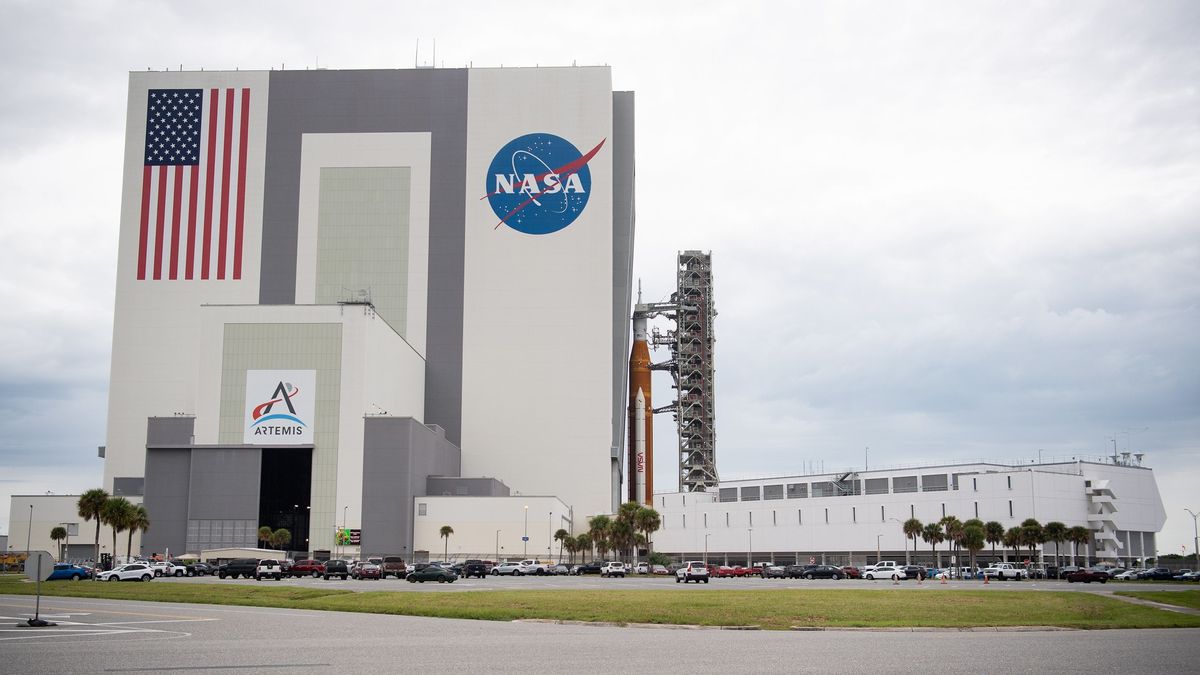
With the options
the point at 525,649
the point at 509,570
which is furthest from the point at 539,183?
the point at 525,649

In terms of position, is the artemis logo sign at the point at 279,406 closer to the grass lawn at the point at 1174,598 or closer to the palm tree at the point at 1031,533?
the grass lawn at the point at 1174,598

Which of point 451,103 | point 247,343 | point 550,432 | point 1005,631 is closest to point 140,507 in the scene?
point 247,343

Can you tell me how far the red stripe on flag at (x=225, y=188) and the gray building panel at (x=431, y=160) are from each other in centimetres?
403

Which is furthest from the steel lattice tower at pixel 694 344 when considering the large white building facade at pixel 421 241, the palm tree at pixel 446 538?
the palm tree at pixel 446 538

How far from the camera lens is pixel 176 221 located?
11781cm

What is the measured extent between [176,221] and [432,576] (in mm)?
68446

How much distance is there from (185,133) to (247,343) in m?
34.4

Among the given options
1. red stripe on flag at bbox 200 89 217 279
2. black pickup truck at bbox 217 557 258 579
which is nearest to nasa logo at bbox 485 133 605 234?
red stripe on flag at bbox 200 89 217 279

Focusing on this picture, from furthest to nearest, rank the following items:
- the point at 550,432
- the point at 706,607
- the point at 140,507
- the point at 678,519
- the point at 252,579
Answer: the point at 678,519 < the point at 550,432 < the point at 140,507 < the point at 252,579 < the point at 706,607

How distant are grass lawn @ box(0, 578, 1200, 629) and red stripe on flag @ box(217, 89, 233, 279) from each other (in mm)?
69495

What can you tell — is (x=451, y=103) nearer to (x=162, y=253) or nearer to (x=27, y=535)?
(x=162, y=253)

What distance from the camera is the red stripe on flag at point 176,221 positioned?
11631 centimetres

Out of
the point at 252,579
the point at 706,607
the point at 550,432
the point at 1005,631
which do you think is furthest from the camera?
the point at 550,432

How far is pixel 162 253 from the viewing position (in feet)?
381
